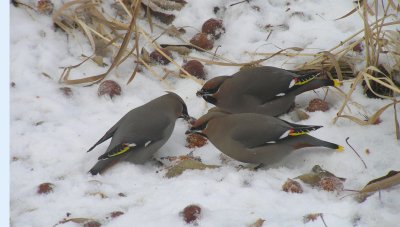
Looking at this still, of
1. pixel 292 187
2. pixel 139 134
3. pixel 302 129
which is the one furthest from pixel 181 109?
pixel 292 187

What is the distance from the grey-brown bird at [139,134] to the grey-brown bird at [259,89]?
35cm

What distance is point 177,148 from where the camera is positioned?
366 cm

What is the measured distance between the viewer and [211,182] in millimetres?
3010

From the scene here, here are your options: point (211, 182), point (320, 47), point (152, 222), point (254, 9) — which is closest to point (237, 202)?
point (211, 182)

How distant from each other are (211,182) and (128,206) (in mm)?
420

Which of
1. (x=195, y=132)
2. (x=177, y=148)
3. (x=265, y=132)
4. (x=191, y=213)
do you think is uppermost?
(x=191, y=213)

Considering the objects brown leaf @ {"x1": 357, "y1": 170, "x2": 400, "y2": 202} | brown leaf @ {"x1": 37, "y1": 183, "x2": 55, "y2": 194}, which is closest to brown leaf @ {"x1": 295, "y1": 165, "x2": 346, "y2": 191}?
brown leaf @ {"x1": 357, "y1": 170, "x2": 400, "y2": 202}

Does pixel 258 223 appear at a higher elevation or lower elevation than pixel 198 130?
higher

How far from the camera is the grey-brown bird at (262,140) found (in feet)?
11.0

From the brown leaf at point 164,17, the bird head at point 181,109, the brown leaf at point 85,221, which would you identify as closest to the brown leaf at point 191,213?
A: the brown leaf at point 85,221

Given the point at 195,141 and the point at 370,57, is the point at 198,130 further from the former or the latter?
the point at 370,57

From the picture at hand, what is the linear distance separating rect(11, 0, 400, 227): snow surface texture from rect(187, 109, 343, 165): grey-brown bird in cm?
7

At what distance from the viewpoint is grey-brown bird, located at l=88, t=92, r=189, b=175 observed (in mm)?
3346

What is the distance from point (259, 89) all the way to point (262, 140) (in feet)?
1.76
